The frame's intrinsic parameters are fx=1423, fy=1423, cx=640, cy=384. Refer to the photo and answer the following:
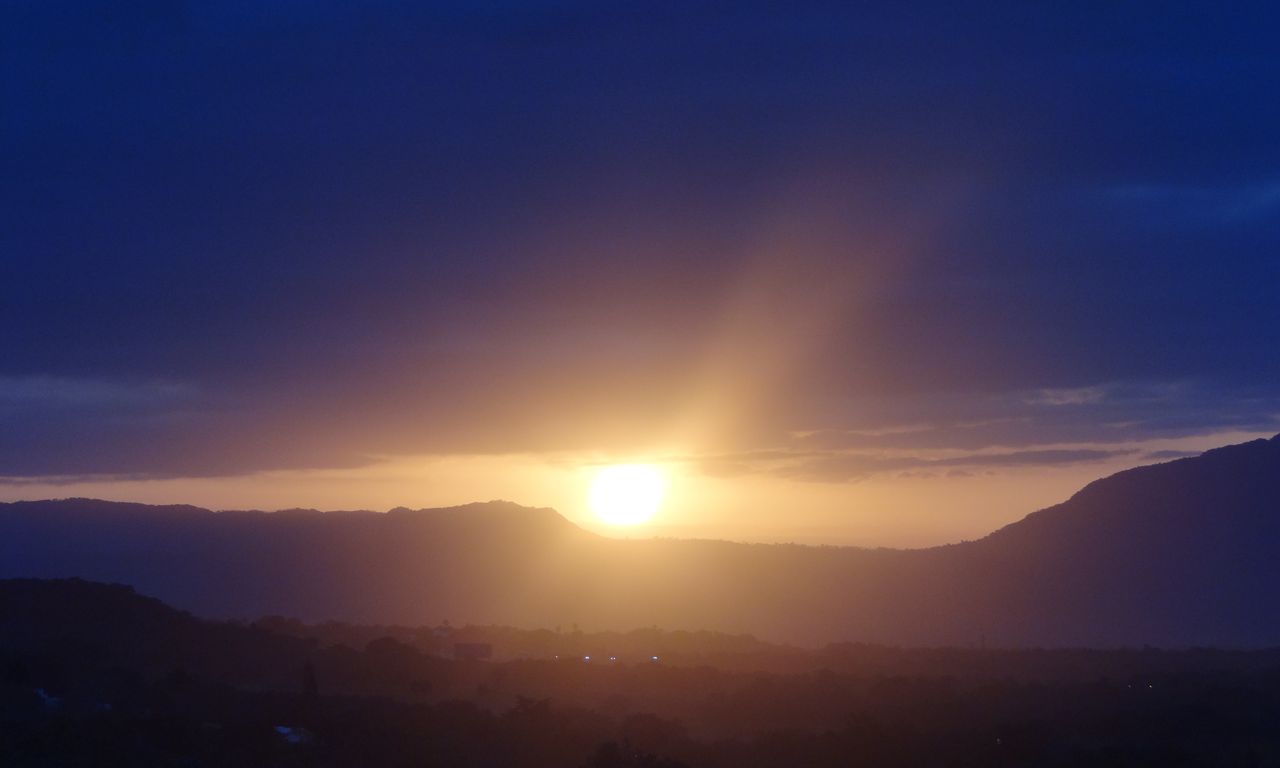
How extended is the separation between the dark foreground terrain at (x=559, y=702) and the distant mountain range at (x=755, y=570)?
858 inches

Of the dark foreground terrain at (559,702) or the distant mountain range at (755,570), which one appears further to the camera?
the distant mountain range at (755,570)

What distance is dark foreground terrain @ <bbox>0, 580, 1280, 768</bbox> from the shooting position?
3209 centimetres

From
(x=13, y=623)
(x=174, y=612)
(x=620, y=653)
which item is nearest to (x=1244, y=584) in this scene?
(x=620, y=653)

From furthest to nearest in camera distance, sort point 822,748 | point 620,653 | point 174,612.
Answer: point 620,653, point 174,612, point 822,748

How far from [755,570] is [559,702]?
2823 inches

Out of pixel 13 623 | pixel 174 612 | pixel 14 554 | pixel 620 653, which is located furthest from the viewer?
pixel 14 554

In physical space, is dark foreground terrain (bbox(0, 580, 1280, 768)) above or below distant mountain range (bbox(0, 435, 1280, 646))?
below

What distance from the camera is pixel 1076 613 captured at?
293 feet

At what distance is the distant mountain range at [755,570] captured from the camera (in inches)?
3506

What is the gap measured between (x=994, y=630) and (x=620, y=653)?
32936 millimetres

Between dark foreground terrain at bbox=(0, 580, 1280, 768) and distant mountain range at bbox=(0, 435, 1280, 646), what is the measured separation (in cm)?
2178

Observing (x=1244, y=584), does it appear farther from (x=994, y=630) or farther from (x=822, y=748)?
(x=822, y=748)

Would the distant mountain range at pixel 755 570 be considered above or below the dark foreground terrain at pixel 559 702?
above

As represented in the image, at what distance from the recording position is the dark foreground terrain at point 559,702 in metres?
32.1
